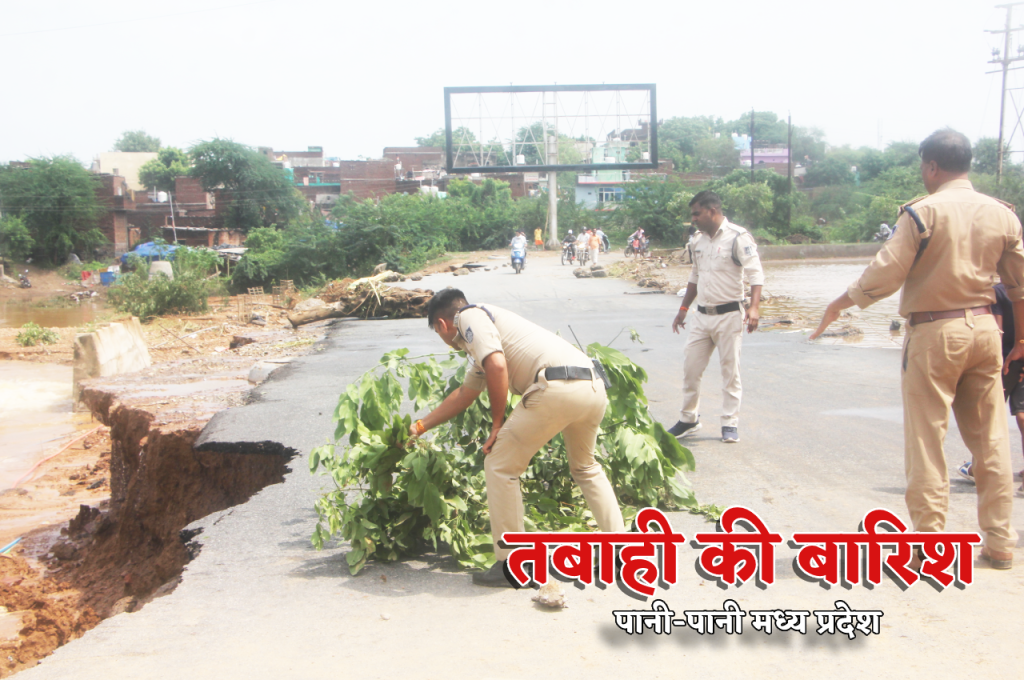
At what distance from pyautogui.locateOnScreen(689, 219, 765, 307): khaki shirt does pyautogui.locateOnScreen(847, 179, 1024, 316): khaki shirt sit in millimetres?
2309

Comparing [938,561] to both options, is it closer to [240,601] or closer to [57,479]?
[240,601]

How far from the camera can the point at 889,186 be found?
56.5 metres

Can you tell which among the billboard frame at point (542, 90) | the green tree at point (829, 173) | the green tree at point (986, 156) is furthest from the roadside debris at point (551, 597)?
the green tree at point (829, 173)

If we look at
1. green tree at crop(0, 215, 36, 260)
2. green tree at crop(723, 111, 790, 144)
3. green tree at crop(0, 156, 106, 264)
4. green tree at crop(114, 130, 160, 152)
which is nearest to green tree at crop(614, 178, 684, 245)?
green tree at crop(0, 156, 106, 264)

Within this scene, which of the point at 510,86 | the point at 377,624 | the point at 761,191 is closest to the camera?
the point at 377,624

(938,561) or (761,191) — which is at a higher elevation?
(761,191)

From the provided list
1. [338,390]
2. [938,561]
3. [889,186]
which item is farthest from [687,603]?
[889,186]

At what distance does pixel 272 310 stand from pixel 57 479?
15.0 m

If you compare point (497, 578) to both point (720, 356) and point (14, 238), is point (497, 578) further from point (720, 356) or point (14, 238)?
point (14, 238)

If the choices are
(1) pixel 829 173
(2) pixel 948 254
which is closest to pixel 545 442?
(2) pixel 948 254

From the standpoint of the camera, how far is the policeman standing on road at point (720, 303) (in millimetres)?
5961

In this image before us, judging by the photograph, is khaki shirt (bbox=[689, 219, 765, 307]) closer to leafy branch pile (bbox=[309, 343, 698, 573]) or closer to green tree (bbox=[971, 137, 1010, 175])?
leafy branch pile (bbox=[309, 343, 698, 573])

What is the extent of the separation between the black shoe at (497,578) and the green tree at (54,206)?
53018mm

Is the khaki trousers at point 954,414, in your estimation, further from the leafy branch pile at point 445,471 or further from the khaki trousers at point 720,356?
the khaki trousers at point 720,356
